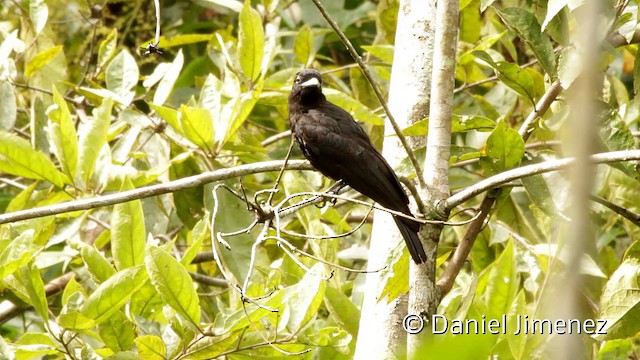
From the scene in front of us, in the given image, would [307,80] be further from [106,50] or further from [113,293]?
[113,293]

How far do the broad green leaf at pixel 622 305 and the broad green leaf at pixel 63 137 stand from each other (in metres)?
1.86

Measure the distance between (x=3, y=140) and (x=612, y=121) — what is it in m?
2.00

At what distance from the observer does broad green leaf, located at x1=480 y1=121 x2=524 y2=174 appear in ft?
8.30

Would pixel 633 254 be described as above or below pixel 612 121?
below

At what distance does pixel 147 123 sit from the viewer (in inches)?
138

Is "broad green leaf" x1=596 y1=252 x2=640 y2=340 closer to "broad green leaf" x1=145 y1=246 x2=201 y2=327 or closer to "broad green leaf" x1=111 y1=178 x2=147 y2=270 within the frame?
"broad green leaf" x1=145 y1=246 x2=201 y2=327

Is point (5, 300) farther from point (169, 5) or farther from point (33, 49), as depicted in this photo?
point (169, 5)

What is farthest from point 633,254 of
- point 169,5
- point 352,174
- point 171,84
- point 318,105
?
point 169,5

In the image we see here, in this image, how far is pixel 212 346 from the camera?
2.64 metres

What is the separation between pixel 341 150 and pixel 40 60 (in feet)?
4.97

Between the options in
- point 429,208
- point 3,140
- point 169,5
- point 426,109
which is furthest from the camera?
point 169,5

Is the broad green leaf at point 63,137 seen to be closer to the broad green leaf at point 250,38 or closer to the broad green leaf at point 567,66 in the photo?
the broad green leaf at point 250,38

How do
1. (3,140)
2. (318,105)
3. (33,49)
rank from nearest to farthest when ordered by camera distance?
(3,140) < (318,105) < (33,49)

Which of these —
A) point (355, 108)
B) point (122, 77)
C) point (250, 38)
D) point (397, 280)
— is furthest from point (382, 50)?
point (397, 280)
